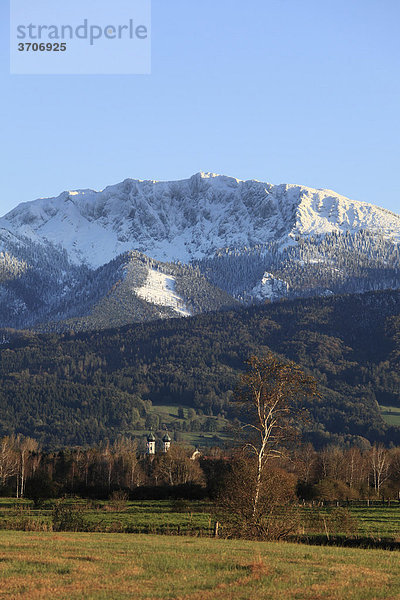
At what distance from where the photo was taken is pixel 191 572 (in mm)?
41812

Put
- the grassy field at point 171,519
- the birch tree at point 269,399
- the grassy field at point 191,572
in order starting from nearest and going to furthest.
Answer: the grassy field at point 191,572 < the birch tree at point 269,399 < the grassy field at point 171,519

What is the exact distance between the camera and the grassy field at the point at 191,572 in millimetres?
36594

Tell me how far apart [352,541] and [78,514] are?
25647 millimetres

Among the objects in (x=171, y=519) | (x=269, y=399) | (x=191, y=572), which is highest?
(x=269, y=399)

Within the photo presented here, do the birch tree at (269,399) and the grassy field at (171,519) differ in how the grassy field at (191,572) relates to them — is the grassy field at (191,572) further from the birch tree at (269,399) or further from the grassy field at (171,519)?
the grassy field at (171,519)

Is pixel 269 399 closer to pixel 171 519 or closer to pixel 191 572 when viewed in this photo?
pixel 191 572

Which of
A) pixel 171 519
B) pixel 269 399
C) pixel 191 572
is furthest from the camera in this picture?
pixel 171 519

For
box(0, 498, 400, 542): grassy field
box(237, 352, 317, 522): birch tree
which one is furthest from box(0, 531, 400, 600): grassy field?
box(0, 498, 400, 542): grassy field

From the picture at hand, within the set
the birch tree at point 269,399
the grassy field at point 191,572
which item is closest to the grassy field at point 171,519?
the birch tree at point 269,399

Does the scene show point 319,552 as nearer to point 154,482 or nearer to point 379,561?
point 379,561

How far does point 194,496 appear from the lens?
5891 inches

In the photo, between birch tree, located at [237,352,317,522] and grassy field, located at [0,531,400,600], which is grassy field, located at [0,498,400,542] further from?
grassy field, located at [0,531,400,600]

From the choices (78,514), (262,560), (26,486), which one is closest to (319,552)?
(262,560)

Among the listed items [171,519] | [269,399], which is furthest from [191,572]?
[171,519]
